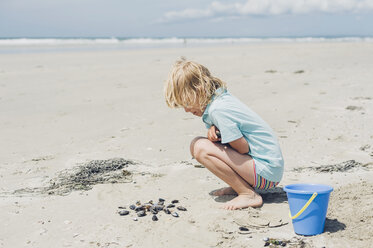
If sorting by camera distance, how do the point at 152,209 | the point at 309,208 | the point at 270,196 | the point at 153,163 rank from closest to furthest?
the point at 309,208, the point at 152,209, the point at 270,196, the point at 153,163

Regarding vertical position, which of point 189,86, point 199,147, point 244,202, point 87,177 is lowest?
point 87,177

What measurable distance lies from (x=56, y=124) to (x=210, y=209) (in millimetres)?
4007

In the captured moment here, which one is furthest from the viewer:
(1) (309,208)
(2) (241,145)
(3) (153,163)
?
(3) (153,163)

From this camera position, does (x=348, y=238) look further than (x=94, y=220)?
No

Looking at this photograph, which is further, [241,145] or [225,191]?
[225,191]

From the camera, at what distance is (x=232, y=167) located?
3.55 metres

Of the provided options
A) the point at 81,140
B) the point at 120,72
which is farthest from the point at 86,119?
the point at 120,72

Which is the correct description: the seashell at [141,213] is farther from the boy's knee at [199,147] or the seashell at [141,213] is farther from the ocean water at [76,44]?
the ocean water at [76,44]

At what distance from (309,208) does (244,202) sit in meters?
0.75

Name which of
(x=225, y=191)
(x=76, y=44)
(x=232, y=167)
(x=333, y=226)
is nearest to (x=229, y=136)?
(x=232, y=167)

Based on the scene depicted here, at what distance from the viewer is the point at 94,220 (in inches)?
134

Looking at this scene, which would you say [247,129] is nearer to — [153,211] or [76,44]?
[153,211]

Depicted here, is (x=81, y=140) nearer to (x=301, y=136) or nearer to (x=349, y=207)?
(x=301, y=136)

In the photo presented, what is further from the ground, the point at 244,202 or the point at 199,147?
the point at 199,147
